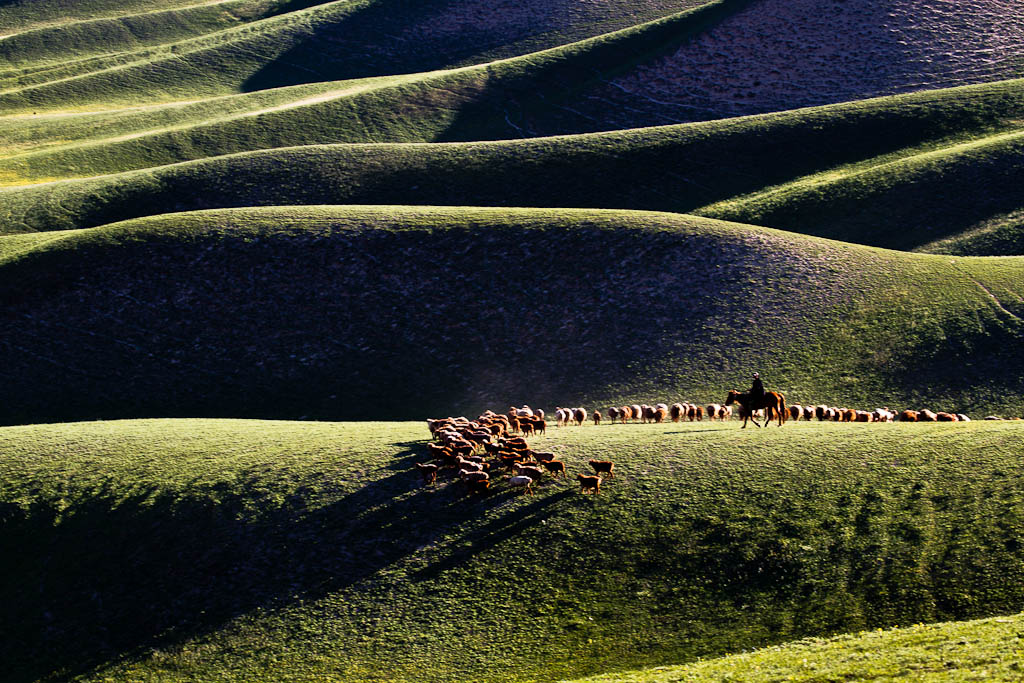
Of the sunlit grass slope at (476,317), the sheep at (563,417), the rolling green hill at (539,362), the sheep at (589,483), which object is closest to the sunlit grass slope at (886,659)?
the rolling green hill at (539,362)

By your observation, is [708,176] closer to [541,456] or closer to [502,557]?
[541,456]

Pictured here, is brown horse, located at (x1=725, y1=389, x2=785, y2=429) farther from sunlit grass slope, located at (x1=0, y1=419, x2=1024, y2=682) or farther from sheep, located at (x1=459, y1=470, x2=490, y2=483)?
sheep, located at (x1=459, y1=470, x2=490, y2=483)

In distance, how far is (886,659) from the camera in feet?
63.2

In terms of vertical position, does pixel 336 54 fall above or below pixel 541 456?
above

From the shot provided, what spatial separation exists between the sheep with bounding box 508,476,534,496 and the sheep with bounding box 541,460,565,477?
0.89 m

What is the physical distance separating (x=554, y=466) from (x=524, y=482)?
1.34 metres

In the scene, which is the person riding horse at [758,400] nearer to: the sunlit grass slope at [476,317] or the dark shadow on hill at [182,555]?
the dark shadow on hill at [182,555]

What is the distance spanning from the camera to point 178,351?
47969mm

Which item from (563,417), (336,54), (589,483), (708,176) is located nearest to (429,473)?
(589,483)

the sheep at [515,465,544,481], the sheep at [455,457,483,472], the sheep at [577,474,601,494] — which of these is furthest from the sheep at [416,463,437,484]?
the sheep at [577,474,601,494]

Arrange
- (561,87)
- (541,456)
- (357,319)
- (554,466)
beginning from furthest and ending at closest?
(561,87), (357,319), (541,456), (554,466)

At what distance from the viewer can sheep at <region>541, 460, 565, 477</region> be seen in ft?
90.5

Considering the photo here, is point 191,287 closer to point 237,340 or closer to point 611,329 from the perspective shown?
point 237,340

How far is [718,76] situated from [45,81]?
10183cm
